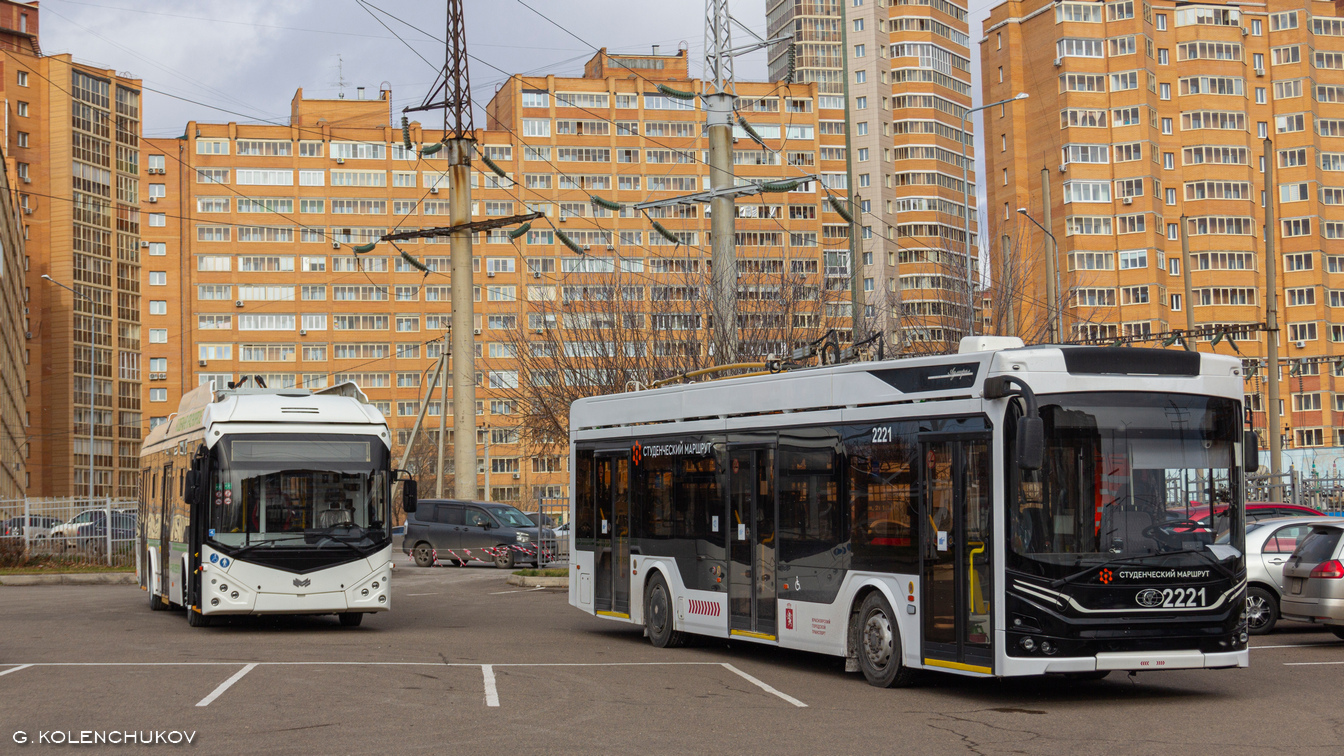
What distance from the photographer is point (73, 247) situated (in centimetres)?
11450

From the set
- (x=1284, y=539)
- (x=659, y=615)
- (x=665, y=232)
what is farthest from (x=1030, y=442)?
(x=665, y=232)

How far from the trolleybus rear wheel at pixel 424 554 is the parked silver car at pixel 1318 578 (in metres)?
26.2

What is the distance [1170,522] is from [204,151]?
108 metres

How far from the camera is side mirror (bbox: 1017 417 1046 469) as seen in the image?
429 inches

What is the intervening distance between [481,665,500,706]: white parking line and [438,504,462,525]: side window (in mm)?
23917

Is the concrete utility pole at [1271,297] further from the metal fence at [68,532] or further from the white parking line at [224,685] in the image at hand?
the metal fence at [68,532]

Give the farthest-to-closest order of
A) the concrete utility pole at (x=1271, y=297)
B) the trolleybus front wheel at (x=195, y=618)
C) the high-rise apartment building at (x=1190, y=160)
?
1. the high-rise apartment building at (x=1190, y=160)
2. the concrete utility pole at (x=1271, y=297)
3. the trolleybus front wheel at (x=195, y=618)

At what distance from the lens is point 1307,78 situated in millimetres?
96750

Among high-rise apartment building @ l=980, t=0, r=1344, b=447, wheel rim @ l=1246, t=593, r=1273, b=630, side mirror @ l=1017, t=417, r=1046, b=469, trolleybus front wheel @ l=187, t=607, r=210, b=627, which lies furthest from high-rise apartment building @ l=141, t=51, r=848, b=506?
side mirror @ l=1017, t=417, r=1046, b=469

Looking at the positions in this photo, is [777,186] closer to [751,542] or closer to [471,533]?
[471,533]

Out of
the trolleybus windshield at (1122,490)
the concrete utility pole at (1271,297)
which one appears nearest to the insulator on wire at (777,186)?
the concrete utility pole at (1271,297)

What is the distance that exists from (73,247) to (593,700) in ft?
371

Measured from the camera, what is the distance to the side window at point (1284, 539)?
699 inches

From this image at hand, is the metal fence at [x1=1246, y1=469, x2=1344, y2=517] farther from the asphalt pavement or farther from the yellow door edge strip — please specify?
the yellow door edge strip
